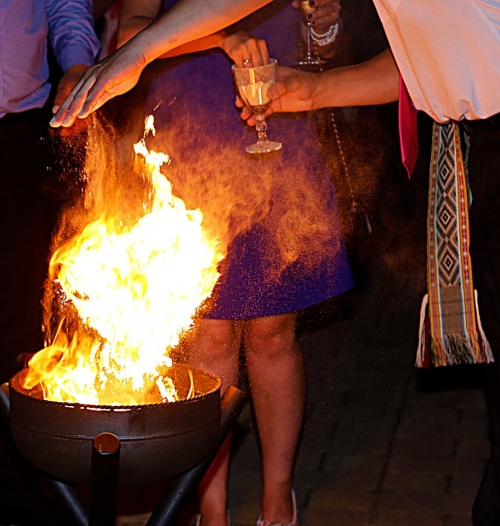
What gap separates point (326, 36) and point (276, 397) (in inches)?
59.3

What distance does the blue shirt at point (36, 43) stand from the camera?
137 inches

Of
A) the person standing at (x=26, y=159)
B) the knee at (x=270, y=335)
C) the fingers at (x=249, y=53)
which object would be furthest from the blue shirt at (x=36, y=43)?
the knee at (x=270, y=335)

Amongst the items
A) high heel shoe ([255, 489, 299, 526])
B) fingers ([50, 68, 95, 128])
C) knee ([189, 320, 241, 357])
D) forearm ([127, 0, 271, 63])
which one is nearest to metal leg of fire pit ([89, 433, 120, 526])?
fingers ([50, 68, 95, 128])

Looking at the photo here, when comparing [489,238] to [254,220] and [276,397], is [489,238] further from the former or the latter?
[276,397]

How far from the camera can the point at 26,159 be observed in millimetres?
3623

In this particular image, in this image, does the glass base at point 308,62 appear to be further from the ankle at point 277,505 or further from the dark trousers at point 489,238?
the ankle at point 277,505

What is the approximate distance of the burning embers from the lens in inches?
109

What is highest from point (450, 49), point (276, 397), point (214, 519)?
point (450, 49)

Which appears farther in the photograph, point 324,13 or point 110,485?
point 324,13

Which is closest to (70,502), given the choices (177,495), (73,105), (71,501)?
(71,501)

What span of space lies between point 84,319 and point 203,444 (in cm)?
68

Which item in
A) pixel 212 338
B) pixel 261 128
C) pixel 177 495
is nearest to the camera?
pixel 177 495

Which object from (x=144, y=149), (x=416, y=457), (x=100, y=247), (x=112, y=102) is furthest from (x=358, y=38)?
(x=100, y=247)

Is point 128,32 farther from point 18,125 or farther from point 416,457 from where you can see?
point 416,457
